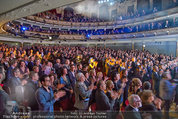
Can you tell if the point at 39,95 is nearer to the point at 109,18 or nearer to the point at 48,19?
the point at 48,19

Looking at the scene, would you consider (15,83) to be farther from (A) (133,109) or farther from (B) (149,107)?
(B) (149,107)

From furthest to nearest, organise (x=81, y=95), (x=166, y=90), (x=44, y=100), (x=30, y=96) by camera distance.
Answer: (x=166, y=90) → (x=81, y=95) → (x=30, y=96) → (x=44, y=100)

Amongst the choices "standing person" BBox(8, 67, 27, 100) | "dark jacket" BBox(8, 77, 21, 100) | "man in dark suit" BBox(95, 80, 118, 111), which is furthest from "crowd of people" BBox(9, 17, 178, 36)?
"man in dark suit" BBox(95, 80, 118, 111)

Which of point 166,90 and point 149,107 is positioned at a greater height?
point 149,107

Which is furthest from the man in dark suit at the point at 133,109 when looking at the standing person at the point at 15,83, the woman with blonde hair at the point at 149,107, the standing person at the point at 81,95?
the standing person at the point at 15,83

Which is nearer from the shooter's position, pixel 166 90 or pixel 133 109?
pixel 133 109

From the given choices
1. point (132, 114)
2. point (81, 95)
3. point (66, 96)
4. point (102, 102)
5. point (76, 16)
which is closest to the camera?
point (132, 114)

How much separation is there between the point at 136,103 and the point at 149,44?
25.1 meters

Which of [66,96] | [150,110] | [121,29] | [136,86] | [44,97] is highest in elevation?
[121,29]

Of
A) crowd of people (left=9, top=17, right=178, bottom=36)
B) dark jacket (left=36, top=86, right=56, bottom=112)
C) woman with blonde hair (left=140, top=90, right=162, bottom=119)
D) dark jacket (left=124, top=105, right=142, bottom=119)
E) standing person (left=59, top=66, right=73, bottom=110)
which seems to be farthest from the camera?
crowd of people (left=9, top=17, right=178, bottom=36)

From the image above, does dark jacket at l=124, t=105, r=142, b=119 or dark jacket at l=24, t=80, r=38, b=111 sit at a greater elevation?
dark jacket at l=24, t=80, r=38, b=111

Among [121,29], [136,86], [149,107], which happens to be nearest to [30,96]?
[149,107]

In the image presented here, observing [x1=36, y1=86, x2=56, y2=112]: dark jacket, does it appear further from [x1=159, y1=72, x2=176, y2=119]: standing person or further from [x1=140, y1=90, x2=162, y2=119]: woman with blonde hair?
[x1=159, y1=72, x2=176, y2=119]: standing person

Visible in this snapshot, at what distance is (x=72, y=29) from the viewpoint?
37406mm
